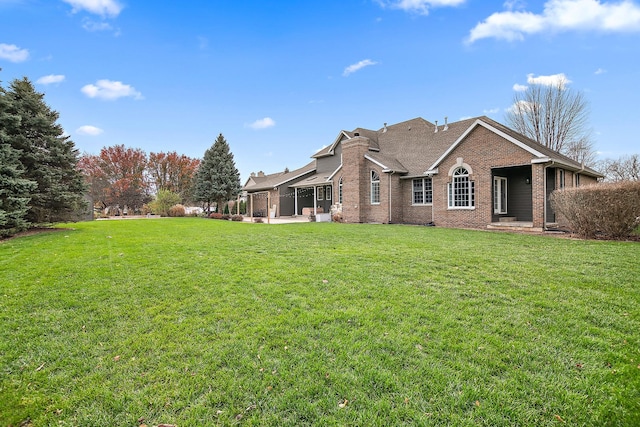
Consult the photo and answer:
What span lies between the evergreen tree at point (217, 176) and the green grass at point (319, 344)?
2470 centimetres

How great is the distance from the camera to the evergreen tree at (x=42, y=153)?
12344mm

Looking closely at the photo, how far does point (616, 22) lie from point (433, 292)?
17971mm

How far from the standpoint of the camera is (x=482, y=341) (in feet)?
11.2

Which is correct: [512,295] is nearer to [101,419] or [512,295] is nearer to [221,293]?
[221,293]

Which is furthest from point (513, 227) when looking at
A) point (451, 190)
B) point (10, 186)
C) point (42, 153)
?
point (42, 153)

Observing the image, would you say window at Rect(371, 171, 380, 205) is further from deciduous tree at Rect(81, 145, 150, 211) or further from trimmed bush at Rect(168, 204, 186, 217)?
deciduous tree at Rect(81, 145, 150, 211)

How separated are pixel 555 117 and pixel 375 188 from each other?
19.8 m

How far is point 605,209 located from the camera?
10.5m

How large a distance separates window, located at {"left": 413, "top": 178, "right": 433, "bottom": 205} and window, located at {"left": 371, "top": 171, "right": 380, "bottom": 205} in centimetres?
216

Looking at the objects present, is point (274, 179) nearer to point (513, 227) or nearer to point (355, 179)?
point (355, 179)

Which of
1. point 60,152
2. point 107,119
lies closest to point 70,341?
point 60,152

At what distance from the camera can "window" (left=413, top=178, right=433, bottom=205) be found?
712 inches

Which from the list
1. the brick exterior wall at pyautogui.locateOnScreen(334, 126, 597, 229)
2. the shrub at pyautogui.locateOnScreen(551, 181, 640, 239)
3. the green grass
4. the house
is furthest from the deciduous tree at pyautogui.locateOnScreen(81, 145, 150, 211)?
the shrub at pyautogui.locateOnScreen(551, 181, 640, 239)

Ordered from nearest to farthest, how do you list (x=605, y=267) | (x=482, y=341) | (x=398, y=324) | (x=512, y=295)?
Answer: (x=482, y=341)
(x=398, y=324)
(x=512, y=295)
(x=605, y=267)
